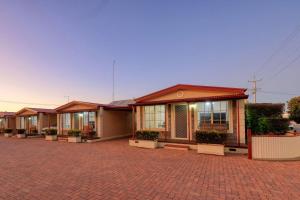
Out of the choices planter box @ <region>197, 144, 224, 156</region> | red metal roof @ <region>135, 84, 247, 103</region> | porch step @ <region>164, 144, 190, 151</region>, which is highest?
red metal roof @ <region>135, 84, 247, 103</region>

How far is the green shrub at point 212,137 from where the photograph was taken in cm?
930

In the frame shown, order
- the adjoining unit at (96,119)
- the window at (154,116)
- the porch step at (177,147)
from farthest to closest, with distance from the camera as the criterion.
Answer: the adjoining unit at (96,119)
the window at (154,116)
the porch step at (177,147)

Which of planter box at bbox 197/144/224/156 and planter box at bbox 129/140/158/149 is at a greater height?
planter box at bbox 197/144/224/156

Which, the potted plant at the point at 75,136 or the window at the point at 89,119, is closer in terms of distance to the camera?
the potted plant at the point at 75,136

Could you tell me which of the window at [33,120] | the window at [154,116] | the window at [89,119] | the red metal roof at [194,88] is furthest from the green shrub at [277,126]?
the window at [33,120]

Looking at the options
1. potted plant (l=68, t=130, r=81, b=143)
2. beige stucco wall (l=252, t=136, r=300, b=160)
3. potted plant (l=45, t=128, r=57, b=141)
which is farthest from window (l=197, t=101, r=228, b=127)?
potted plant (l=45, t=128, r=57, b=141)

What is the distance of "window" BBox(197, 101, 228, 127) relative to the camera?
34.6ft

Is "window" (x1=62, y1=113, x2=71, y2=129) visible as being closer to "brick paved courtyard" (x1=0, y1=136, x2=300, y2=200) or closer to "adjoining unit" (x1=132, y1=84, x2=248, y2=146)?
"adjoining unit" (x1=132, y1=84, x2=248, y2=146)

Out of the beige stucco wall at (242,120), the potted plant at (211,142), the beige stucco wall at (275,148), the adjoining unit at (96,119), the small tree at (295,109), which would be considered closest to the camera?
the beige stucco wall at (275,148)

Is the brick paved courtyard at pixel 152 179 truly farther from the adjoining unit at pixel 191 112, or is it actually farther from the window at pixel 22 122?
the window at pixel 22 122

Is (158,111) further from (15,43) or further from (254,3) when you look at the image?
(15,43)

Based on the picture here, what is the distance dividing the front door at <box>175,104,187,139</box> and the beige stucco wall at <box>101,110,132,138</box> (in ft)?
23.6

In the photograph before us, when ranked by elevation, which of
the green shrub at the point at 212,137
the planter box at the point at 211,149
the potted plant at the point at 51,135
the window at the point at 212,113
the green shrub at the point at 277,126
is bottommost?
the potted plant at the point at 51,135

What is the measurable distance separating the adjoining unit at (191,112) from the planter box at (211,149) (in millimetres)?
1368
